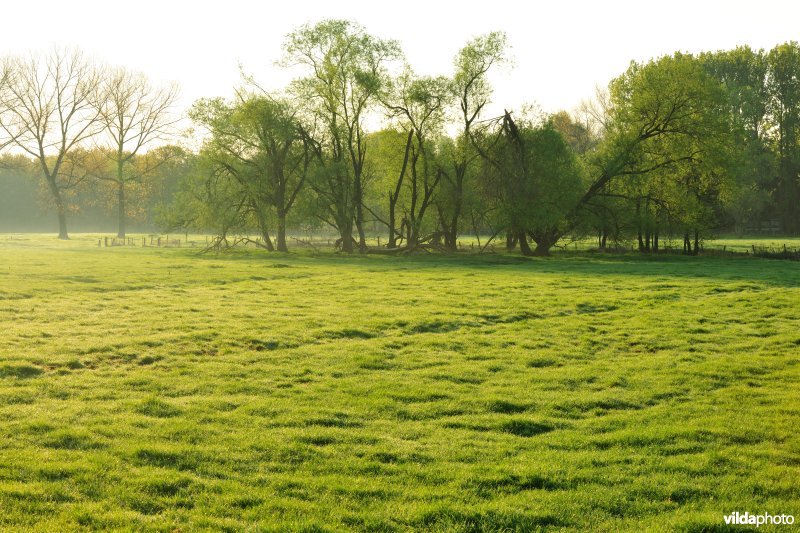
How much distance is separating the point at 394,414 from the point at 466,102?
1918 inches

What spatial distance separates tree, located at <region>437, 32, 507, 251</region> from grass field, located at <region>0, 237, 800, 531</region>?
110 feet

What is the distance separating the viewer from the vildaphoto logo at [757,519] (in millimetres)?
6961

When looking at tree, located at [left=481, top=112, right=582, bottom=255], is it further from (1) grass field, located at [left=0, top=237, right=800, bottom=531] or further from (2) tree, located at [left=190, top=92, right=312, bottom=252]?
(1) grass field, located at [left=0, top=237, right=800, bottom=531]

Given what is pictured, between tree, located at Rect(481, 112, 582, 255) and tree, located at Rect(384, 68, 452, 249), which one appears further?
tree, located at Rect(384, 68, 452, 249)

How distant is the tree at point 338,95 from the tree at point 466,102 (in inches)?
251

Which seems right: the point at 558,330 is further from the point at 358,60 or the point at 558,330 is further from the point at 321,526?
the point at 358,60

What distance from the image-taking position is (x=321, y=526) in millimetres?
6797

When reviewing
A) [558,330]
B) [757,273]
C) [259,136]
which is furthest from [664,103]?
[558,330]

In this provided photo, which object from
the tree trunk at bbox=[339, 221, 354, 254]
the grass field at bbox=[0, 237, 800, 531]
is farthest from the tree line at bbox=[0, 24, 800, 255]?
the grass field at bbox=[0, 237, 800, 531]

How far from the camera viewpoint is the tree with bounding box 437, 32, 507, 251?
54875 millimetres

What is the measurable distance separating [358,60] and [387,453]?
51.7 meters

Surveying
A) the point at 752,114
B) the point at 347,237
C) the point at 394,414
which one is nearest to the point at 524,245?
the point at 347,237

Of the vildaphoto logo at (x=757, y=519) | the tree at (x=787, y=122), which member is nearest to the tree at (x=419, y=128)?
the vildaphoto logo at (x=757, y=519)

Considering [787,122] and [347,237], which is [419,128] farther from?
[787,122]
